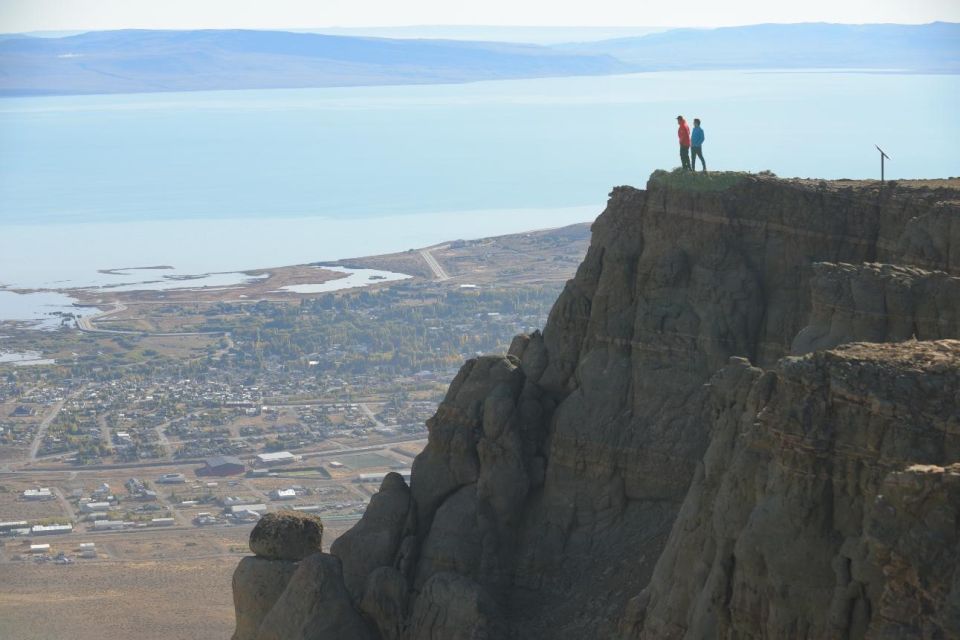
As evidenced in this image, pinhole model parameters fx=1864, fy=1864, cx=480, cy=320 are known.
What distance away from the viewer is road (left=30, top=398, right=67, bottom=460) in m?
86.2

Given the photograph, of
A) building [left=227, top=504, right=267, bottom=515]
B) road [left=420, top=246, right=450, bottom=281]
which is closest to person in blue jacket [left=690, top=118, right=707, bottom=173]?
building [left=227, top=504, right=267, bottom=515]

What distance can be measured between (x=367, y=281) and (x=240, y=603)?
374ft

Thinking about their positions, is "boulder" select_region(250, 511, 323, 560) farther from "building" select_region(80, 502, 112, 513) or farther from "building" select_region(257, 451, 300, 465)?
"building" select_region(257, 451, 300, 465)

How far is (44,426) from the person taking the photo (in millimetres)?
92500

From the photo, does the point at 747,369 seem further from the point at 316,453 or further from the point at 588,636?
the point at 316,453

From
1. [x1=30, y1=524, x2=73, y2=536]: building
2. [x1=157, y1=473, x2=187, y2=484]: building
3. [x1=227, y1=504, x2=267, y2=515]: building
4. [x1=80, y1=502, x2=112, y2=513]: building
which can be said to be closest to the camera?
[x1=30, y1=524, x2=73, y2=536]: building

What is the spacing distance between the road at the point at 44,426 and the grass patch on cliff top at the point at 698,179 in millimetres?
60873

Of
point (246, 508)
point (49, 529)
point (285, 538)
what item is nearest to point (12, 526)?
point (49, 529)

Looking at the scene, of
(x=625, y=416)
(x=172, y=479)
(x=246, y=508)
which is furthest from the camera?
(x=172, y=479)

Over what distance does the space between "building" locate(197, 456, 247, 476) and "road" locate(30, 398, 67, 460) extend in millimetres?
9045

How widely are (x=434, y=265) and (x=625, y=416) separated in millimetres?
120175

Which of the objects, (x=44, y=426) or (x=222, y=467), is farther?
(x=44, y=426)

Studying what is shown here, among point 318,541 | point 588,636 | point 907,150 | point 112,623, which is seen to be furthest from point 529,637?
point 907,150

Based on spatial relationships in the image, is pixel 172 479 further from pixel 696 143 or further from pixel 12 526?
pixel 696 143
